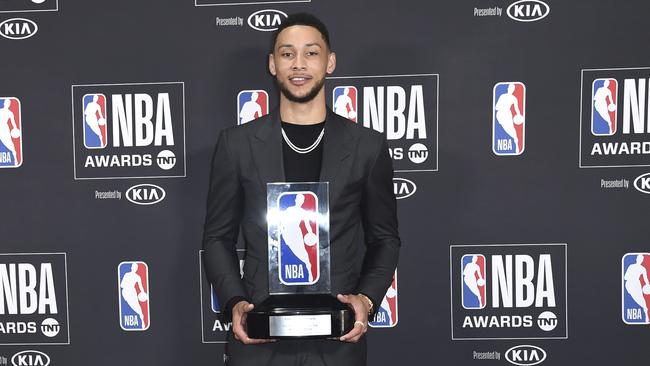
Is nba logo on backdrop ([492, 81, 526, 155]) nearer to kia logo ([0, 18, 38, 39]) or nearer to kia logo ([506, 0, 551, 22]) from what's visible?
kia logo ([506, 0, 551, 22])

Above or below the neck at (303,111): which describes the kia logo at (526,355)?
below

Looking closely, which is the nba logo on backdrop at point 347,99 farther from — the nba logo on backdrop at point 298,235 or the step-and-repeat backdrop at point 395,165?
the nba logo on backdrop at point 298,235

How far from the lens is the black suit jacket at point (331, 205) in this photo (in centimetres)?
168

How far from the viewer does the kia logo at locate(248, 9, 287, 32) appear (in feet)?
7.37

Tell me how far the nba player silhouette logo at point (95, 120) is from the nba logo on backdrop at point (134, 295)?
52 centimetres

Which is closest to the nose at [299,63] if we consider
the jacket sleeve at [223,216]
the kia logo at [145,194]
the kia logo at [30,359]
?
the jacket sleeve at [223,216]

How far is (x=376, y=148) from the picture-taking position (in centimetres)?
178

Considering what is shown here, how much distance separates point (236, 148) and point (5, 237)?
4.17 ft

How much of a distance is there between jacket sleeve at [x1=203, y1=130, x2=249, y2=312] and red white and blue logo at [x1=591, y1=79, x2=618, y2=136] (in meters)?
1.47

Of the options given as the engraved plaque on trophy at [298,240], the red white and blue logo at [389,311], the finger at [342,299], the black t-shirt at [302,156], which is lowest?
the red white and blue logo at [389,311]

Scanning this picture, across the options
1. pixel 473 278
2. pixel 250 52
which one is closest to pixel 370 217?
pixel 473 278

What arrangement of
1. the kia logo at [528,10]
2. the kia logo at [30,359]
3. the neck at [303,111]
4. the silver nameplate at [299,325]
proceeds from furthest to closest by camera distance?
the kia logo at [30,359], the kia logo at [528,10], the neck at [303,111], the silver nameplate at [299,325]

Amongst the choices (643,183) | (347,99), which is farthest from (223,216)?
(643,183)

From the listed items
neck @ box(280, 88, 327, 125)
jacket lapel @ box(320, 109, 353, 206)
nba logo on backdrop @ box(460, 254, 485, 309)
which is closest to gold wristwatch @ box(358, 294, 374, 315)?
jacket lapel @ box(320, 109, 353, 206)
